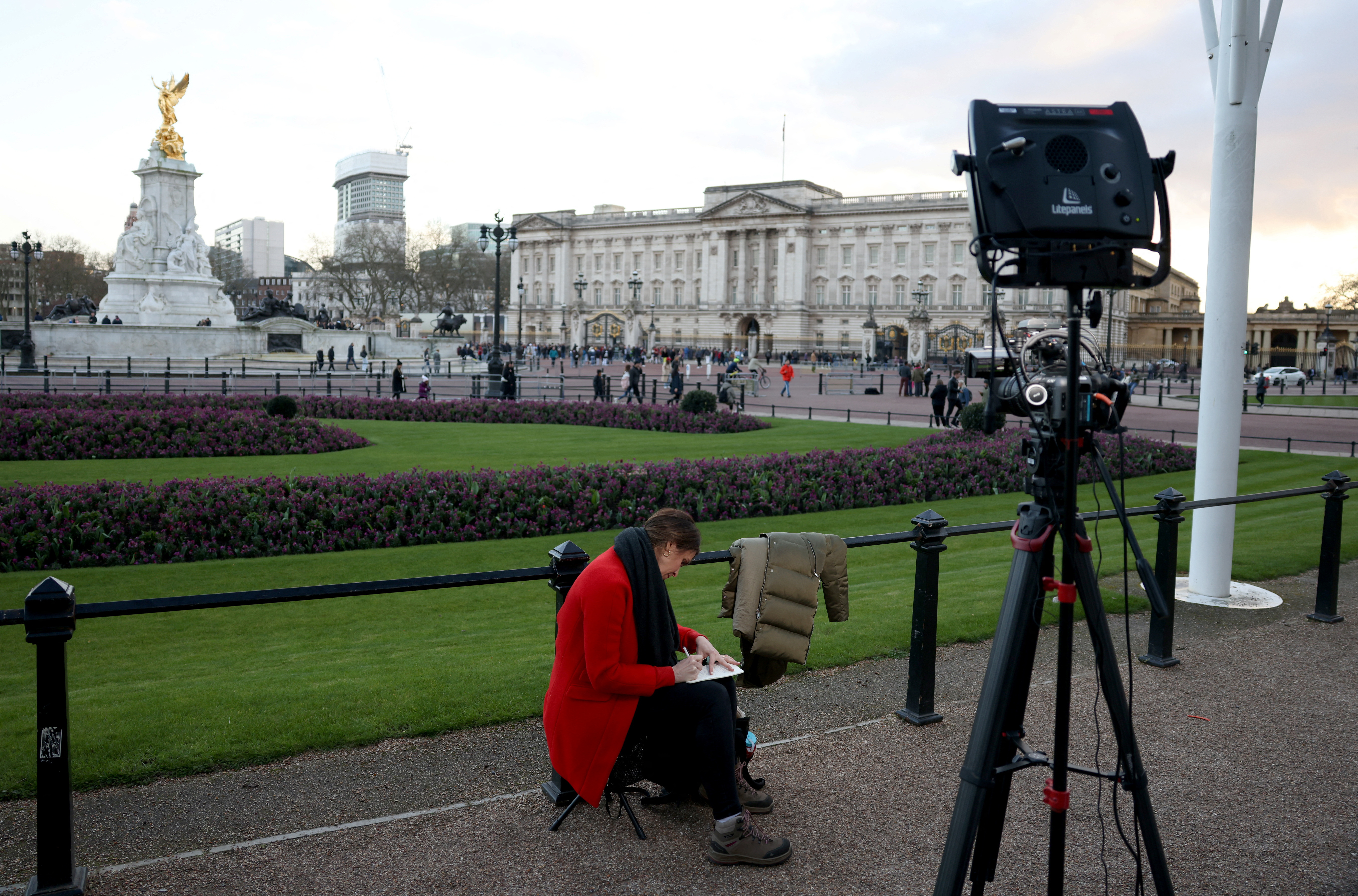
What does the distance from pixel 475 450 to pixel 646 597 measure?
14055 mm

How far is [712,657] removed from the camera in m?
3.86

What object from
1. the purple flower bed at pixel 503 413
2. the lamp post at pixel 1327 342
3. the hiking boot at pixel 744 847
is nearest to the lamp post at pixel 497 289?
the purple flower bed at pixel 503 413

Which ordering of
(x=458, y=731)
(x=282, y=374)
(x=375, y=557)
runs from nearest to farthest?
(x=458, y=731), (x=375, y=557), (x=282, y=374)

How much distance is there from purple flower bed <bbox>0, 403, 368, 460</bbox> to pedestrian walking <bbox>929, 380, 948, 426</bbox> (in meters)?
14.1

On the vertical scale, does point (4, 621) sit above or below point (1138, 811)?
above

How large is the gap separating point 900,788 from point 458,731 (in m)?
2.10

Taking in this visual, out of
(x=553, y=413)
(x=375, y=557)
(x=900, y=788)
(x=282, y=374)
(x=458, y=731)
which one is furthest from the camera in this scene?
(x=282, y=374)

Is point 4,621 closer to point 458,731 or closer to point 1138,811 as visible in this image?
point 458,731

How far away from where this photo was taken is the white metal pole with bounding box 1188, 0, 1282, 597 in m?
7.33

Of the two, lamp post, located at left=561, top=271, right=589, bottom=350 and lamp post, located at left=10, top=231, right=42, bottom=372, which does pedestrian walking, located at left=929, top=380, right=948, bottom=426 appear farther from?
lamp post, located at left=561, top=271, right=589, bottom=350

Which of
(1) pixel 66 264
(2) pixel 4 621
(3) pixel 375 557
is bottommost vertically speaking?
(3) pixel 375 557

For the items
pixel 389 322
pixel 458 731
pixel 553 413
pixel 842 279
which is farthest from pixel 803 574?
pixel 842 279

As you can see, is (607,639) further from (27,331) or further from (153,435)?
(27,331)

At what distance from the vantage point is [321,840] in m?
3.76
